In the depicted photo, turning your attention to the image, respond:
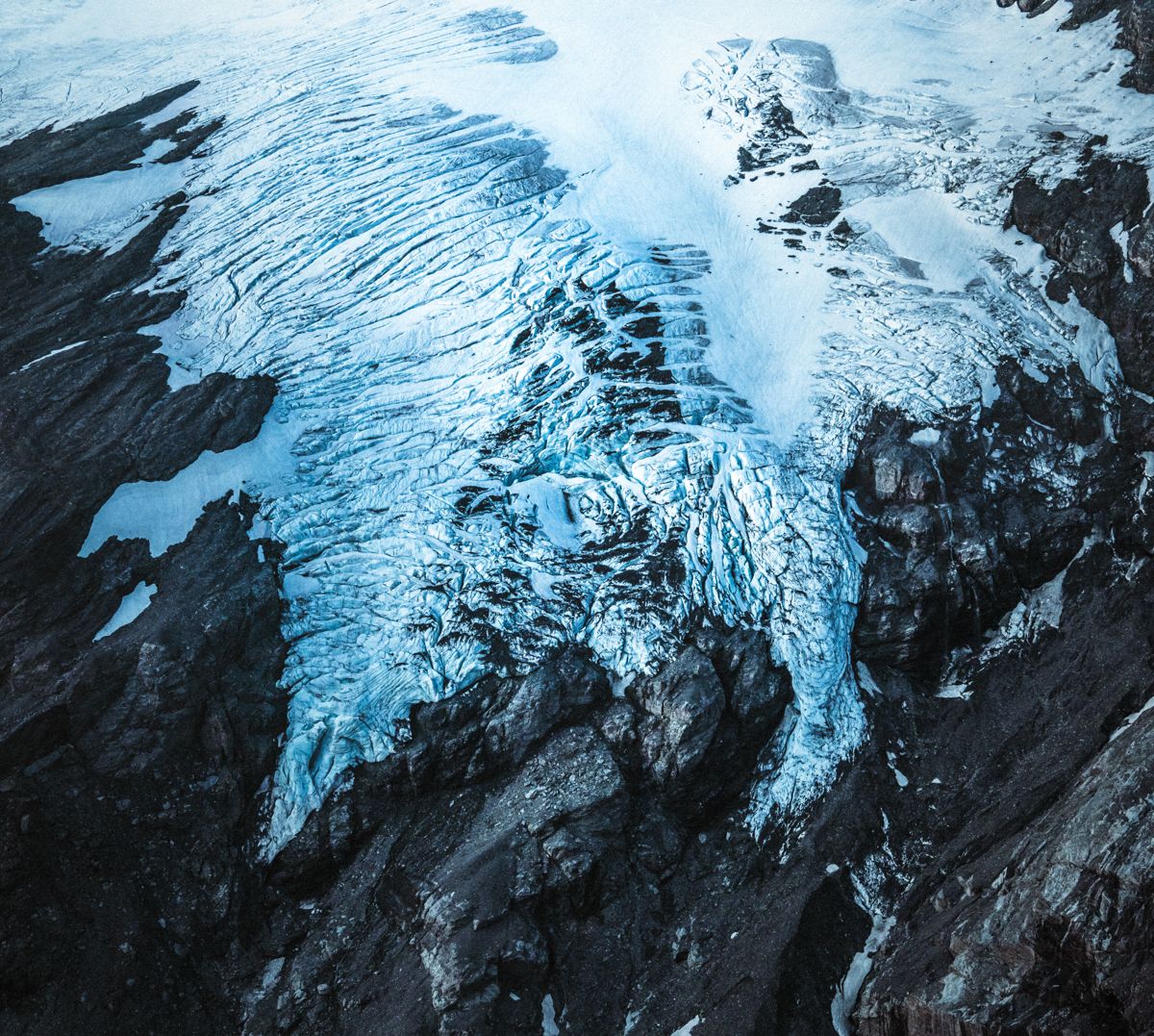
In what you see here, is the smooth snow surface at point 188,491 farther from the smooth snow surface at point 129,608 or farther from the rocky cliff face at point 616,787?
the smooth snow surface at point 129,608

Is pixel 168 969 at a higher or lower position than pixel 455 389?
lower

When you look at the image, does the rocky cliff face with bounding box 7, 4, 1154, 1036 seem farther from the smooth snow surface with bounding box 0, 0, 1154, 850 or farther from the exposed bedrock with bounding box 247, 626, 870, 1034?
the smooth snow surface with bounding box 0, 0, 1154, 850

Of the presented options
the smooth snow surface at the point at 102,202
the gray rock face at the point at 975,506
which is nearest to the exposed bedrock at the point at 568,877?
the gray rock face at the point at 975,506

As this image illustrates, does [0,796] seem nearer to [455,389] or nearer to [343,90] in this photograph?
[455,389]

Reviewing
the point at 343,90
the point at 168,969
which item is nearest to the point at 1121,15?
the point at 343,90

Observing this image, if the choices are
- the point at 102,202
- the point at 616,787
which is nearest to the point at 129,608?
the point at 616,787

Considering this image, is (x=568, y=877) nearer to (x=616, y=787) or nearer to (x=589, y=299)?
(x=616, y=787)

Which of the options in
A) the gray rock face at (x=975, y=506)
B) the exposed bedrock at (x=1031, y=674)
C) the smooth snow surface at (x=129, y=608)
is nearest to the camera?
the exposed bedrock at (x=1031, y=674)
